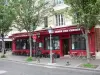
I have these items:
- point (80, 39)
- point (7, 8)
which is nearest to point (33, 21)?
point (7, 8)

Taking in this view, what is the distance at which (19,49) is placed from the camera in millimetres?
38250

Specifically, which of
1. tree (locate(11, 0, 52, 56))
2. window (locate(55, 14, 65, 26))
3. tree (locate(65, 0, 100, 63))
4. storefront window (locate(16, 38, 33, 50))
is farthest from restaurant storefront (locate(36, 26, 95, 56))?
tree (locate(65, 0, 100, 63))

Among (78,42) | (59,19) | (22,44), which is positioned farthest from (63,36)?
(22,44)

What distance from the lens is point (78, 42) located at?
2761 cm

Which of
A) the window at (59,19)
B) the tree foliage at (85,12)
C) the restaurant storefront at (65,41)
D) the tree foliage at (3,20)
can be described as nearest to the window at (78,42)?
the restaurant storefront at (65,41)

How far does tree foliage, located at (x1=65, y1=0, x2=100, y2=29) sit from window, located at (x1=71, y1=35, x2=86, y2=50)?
6.92m

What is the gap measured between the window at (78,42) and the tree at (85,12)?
22.0 ft

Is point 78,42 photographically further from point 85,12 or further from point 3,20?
point 3,20

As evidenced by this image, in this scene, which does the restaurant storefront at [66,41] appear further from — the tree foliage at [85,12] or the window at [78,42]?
the tree foliage at [85,12]

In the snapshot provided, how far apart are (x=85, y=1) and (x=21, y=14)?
9051mm

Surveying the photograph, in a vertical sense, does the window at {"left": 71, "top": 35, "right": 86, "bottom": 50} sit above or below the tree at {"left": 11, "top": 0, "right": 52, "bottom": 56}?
below

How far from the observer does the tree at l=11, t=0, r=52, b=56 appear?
26406mm

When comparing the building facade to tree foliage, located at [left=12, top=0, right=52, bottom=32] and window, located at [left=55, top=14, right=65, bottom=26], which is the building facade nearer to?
window, located at [left=55, top=14, right=65, bottom=26]

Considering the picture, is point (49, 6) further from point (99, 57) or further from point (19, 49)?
point (19, 49)
